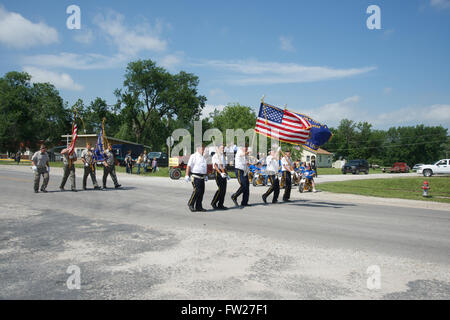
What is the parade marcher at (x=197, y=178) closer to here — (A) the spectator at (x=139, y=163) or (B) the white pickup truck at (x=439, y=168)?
(A) the spectator at (x=139, y=163)

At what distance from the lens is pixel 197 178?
380 inches

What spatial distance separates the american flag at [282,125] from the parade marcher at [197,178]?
2.78 m

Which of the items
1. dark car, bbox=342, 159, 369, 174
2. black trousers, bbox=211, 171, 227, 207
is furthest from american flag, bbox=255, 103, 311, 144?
dark car, bbox=342, 159, 369, 174

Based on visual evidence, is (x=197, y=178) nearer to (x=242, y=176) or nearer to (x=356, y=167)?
(x=242, y=176)

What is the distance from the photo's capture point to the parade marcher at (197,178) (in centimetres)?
957

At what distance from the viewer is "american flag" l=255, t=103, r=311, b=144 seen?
11.5 m

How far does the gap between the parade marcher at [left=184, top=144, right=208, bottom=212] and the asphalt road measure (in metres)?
0.50

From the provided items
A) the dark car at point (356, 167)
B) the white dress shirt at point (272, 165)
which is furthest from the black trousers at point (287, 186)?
the dark car at point (356, 167)

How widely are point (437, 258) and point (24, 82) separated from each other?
279 ft

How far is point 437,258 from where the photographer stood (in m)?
5.23

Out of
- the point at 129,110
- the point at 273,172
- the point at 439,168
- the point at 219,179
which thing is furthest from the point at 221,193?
the point at 129,110
